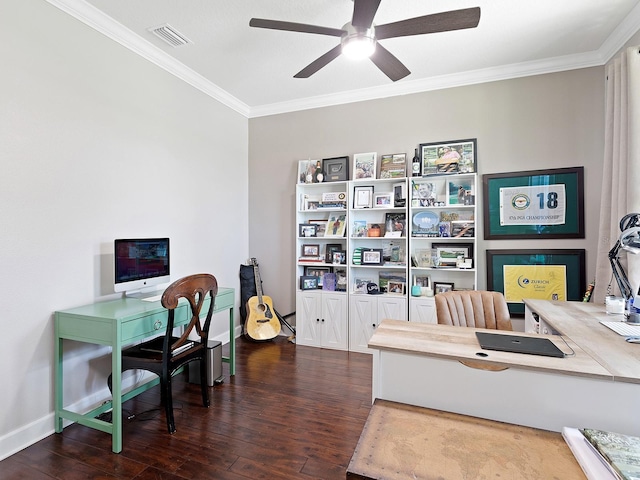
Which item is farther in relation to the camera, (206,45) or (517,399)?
(206,45)

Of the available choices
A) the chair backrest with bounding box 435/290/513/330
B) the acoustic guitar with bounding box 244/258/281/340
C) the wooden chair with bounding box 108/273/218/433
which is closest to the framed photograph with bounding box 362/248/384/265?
the acoustic guitar with bounding box 244/258/281/340

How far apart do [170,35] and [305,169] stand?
1880 millimetres

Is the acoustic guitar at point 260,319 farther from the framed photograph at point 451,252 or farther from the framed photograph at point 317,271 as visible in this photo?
the framed photograph at point 451,252

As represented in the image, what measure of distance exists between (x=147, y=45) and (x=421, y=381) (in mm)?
3271

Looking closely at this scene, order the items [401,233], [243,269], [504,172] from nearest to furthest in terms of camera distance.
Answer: [504,172] → [401,233] → [243,269]

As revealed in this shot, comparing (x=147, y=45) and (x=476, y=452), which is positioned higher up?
(x=147, y=45)

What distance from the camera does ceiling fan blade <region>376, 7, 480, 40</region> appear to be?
5.98 feet

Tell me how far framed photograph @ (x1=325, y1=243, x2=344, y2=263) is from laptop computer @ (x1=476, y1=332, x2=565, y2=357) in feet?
7.69

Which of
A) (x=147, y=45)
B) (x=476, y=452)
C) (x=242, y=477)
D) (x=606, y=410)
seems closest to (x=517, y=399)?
(x=606, y=410)

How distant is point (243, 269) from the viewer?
13.6ft

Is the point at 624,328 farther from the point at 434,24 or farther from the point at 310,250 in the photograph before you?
the point at 310,250

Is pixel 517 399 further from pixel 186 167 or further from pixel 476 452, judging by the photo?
pixel 186 167

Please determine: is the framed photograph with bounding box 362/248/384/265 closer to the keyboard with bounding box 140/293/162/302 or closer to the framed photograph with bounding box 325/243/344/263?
the framed photograph with bounding box 325/243/344/263

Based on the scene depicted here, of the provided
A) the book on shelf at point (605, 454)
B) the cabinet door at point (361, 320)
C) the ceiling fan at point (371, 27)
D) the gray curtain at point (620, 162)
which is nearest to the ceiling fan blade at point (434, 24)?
the ceiling fan at point (371, 27)
